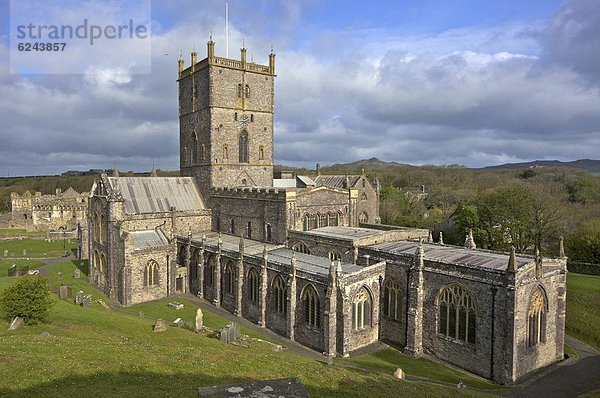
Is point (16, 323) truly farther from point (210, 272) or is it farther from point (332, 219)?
point (332, 219)

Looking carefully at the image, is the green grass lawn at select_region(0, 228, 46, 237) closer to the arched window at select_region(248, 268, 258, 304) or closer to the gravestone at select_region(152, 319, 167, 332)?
the arched window at select_region(248, 268, 258, 304)

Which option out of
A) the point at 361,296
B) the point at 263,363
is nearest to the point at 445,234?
the point at 361,296

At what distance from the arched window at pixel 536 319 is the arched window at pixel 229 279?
69.9 feet

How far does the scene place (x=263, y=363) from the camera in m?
17.9

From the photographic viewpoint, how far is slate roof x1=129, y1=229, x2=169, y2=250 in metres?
36.2

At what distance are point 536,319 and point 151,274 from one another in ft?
98.1

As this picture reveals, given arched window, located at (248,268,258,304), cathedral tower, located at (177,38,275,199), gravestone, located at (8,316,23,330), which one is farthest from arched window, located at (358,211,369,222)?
gravestone, located at (8,316,23,330)

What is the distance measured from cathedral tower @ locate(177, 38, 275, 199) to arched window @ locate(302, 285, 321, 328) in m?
19.9

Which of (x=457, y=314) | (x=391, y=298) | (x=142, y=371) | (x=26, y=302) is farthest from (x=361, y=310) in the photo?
(x=26, y=302)

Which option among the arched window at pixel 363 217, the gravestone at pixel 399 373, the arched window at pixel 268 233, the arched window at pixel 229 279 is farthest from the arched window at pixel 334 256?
the arched window at pixel 363 217

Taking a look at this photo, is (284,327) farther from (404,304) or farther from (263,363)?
(263,363)

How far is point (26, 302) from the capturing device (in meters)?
23.5

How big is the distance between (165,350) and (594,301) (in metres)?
30.8

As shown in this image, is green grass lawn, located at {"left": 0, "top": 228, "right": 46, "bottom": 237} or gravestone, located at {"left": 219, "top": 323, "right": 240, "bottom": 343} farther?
green grass lawn, located at {"left": 0, "top": 228, "right": 46, "bottom": 237}
